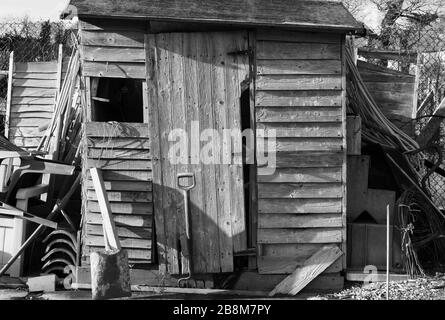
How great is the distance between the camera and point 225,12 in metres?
7.32

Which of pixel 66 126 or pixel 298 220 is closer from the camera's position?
pixel 298 220

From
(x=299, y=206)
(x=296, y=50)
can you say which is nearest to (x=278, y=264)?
(x=299, y=206)

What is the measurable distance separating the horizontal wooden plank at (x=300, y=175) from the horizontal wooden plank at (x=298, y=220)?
1.35 ft

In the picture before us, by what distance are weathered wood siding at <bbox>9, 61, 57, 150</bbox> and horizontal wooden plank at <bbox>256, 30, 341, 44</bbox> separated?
4138mm

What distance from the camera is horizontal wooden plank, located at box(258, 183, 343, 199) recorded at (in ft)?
24.8

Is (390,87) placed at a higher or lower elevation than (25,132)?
higher

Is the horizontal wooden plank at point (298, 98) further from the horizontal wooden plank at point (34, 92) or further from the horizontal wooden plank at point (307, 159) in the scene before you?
the horizontal wooden plank at point (34, 92)

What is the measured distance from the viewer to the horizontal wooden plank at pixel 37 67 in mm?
10258

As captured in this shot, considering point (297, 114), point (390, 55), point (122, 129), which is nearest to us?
point (122, 129)

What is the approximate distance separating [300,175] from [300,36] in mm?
1610

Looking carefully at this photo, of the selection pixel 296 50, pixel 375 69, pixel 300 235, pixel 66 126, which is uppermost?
pixel 296 50

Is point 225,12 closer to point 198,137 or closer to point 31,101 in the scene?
point 198,137

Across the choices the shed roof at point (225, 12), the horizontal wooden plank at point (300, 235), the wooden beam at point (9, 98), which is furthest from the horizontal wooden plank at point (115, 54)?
the wooden beam at point (9, 98)

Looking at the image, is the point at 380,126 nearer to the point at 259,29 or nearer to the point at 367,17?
the point at 259,29
